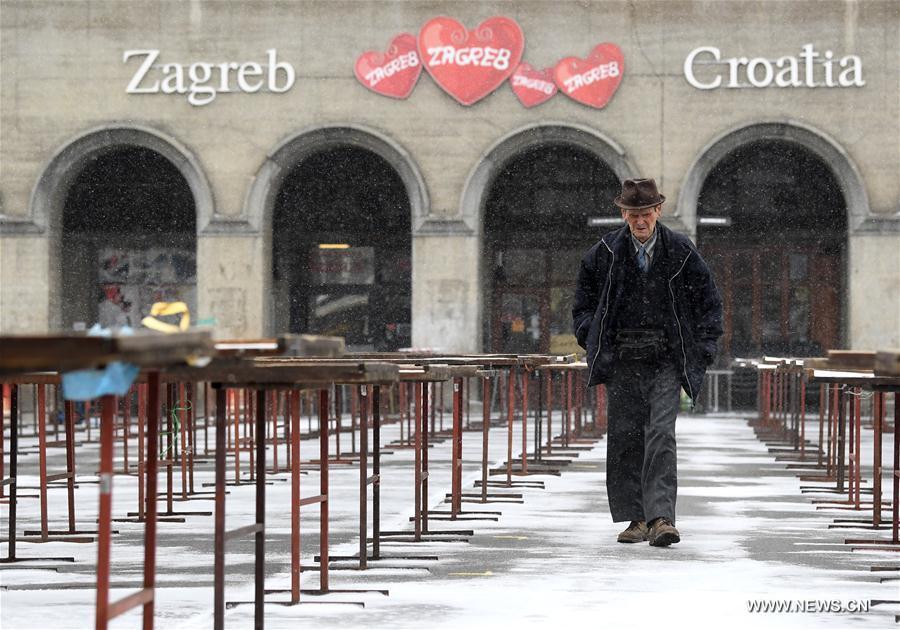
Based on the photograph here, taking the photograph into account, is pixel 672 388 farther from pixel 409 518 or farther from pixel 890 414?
pixel 890 414

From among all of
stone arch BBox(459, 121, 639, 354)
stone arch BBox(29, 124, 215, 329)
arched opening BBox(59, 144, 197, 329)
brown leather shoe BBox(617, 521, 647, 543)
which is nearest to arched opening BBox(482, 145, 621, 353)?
stone arch BBox(459, 121, 639, 354)

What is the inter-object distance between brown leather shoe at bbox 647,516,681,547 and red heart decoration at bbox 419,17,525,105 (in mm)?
21367

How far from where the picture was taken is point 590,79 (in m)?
31.7

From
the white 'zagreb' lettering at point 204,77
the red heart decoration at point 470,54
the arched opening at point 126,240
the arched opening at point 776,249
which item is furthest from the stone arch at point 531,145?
the arched opening at point 126,240

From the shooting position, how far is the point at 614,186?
34625 mm

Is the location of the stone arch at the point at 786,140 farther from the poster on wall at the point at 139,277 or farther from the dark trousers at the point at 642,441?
the dark trousers at the point at 642,441

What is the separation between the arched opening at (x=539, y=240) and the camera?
1366 inches

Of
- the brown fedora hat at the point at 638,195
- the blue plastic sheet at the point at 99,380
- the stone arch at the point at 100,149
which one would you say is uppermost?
the stone arch at the point at 100,149

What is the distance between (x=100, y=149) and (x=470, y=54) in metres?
6.93

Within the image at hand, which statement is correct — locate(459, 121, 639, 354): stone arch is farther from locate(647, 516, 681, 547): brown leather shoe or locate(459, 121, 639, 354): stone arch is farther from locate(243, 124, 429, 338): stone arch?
locate(647, 516, 681, 547): brown leather shoe

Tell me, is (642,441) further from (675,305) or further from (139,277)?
(139,277)

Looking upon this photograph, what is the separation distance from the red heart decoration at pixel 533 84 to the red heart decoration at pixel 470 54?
21 centimetres

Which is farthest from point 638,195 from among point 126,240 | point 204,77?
point 126,240

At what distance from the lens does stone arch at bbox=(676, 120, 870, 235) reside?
3133 cm
